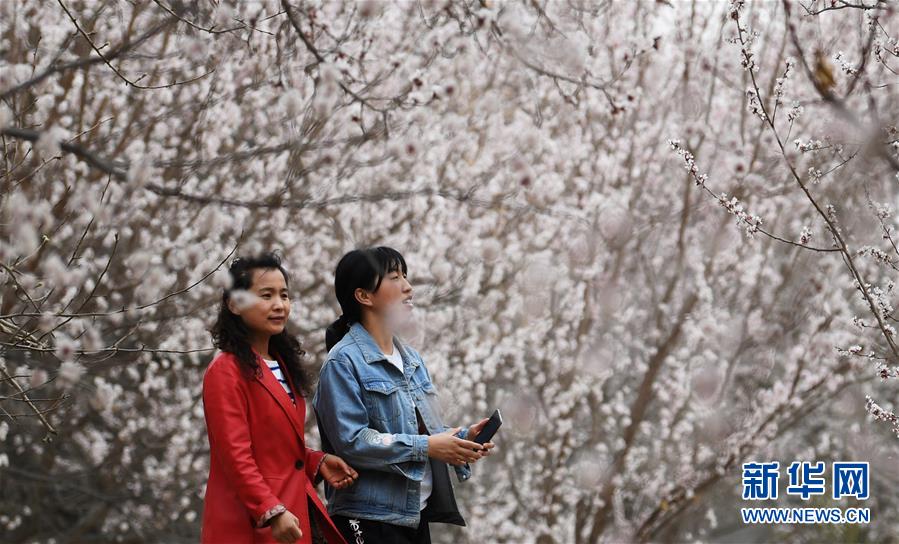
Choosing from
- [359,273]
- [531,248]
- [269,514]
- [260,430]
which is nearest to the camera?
[269,514]

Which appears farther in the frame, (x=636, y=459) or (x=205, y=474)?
(x=636, y=459)

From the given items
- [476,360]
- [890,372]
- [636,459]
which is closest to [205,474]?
[476,360]

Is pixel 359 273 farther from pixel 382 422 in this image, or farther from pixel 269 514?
pixel 269 514

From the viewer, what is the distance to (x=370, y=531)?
2.49 metres

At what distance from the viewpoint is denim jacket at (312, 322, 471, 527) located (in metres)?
2.46

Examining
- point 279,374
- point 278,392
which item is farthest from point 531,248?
point 278,392

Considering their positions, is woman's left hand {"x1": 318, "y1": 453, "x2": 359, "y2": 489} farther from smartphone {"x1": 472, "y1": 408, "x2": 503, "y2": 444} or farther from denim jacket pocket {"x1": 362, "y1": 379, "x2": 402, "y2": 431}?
smartphone {"x1": 472, "y1": 408, "x2": 503, "y2": 444}

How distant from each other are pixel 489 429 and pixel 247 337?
2.12 ft

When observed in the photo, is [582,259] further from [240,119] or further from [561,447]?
[240,119]

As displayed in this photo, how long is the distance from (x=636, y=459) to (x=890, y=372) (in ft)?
15.7

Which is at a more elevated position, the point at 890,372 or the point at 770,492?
the point at 770,492

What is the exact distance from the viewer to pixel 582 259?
6891mm

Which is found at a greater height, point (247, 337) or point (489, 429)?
point (247, 337)

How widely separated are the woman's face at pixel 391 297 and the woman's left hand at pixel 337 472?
15.4 inches
